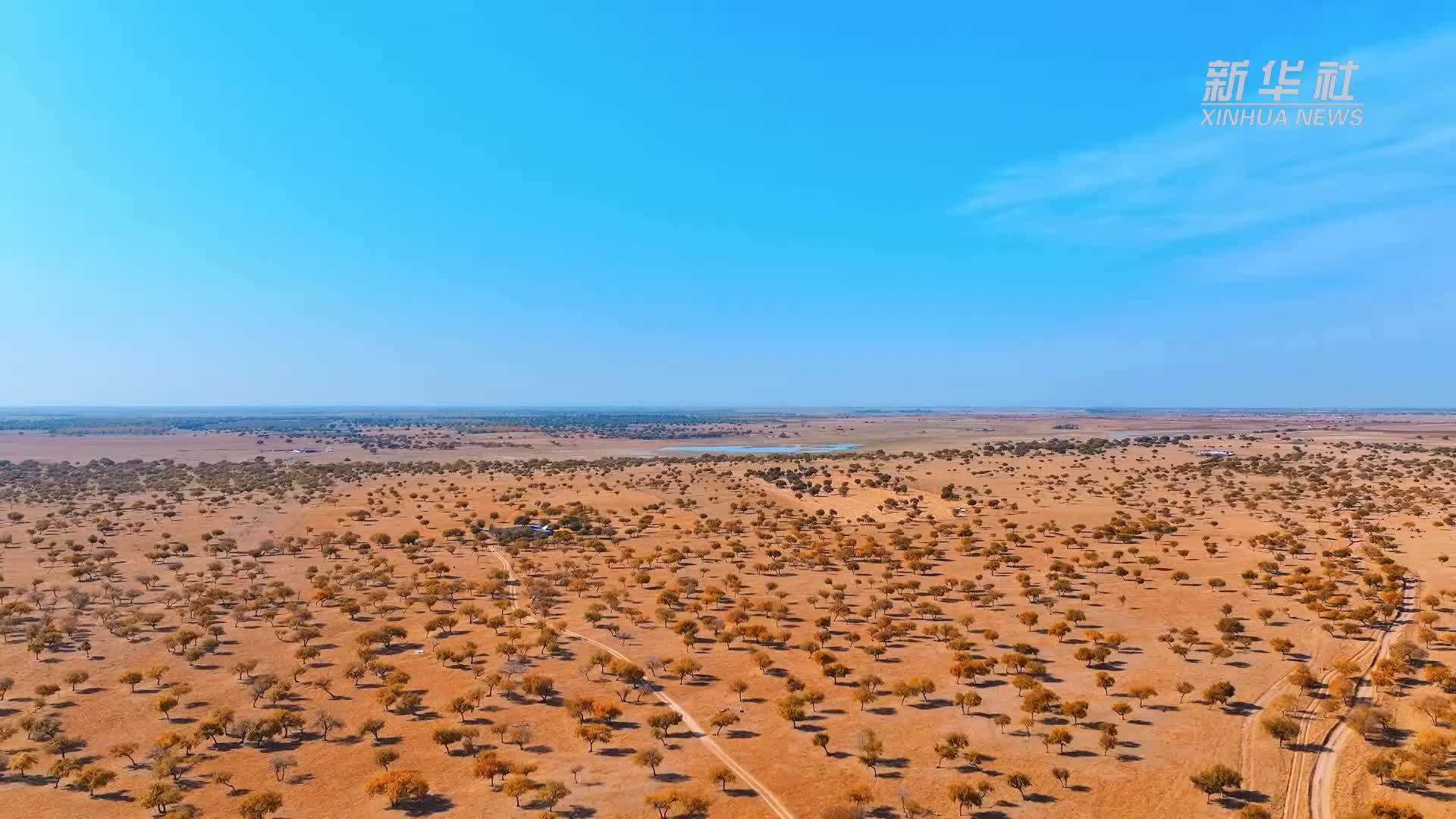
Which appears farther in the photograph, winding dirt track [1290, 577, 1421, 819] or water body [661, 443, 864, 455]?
water body [661, 443, 864, 455]

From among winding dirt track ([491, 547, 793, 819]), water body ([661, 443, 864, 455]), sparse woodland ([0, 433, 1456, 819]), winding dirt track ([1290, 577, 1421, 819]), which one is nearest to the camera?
winding dirt track ([1290, 577, 1421, 819])

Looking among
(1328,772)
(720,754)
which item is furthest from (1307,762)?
(720,754)

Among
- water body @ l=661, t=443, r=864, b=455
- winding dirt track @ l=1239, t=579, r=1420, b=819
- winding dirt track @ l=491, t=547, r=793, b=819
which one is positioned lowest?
winding dirt track @ l=491, t=547, r=793, b=819

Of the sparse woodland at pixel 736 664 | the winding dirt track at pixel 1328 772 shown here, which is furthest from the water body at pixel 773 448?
the winding dirt track at pixel 1328 772

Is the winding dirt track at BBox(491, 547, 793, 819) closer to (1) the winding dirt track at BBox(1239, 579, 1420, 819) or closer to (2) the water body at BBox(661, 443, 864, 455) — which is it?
(1) the winding dirt track at BBox(1239, 579, 1420, 819)

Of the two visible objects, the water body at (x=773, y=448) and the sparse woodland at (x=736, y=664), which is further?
the water body at (x=773, y=448)

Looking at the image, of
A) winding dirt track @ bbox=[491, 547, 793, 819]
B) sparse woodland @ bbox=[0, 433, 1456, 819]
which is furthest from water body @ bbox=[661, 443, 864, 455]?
winding dirt track @ bbox=[491, 547, 793, 819]

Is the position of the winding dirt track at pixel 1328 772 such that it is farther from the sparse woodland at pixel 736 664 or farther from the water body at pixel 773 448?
the water body at pixel 773 448

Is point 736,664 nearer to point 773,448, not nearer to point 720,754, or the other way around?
point 720,754

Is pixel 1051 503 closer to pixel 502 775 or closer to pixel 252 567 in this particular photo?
pixel 502 775

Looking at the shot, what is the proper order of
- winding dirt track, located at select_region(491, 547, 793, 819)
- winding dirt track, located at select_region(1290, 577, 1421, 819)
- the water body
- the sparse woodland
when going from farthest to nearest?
the water body
the sparse woodland
winding dirt track, located at select_region(491, 547, 793, 819)
winding dirt track, located at select_region(1290, 577, 1421, 819)
